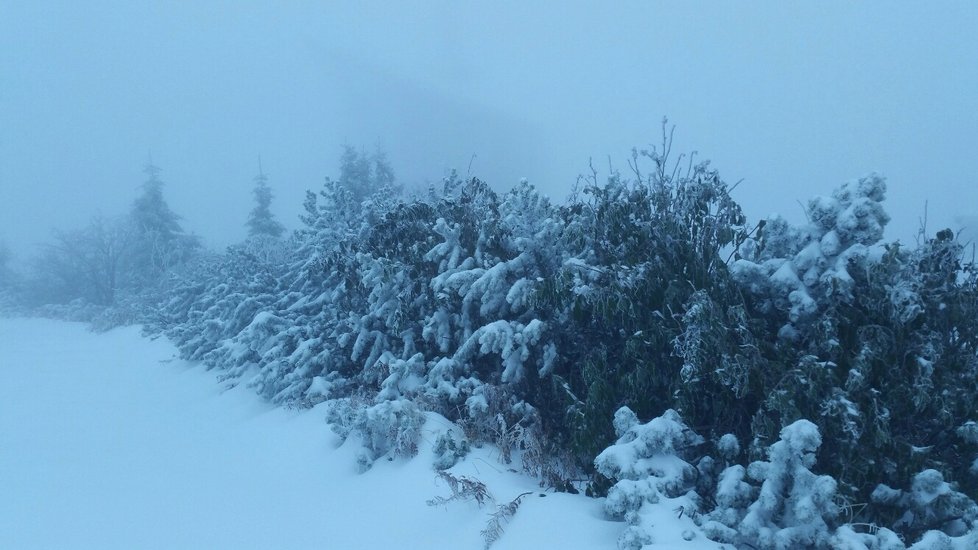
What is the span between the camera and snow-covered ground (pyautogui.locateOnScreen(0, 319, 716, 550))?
503 cm

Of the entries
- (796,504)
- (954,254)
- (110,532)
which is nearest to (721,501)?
(796,504)

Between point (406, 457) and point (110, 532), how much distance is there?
2.96 m

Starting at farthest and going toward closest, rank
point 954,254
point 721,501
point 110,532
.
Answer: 1. point 110,532
2. point 954,254
3. point 721,501

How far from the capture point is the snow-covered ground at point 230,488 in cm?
503

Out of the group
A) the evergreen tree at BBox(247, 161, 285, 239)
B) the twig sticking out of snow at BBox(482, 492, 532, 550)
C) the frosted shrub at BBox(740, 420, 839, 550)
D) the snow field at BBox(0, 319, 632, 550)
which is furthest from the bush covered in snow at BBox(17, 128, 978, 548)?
the evergreen tree at BBox(247, 161, 285, 239)

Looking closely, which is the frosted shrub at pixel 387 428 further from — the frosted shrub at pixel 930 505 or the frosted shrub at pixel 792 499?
the frosted shrub at pixel 930 505

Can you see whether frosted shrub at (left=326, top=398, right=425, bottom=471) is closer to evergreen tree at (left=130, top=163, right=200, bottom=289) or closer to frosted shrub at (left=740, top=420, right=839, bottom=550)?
frosted shrub at (left=740, top=420, right=839, bottom=550)

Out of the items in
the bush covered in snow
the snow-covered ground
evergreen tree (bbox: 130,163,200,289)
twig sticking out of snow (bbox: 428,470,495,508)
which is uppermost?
evergreen tree (bbox: 130,163,200,289)

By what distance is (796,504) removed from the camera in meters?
3.71

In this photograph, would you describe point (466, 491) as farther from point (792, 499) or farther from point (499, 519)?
point (792, 499)

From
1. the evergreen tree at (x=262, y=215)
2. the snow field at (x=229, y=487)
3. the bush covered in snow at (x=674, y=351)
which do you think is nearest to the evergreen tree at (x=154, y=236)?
the evergreen tree at (x=262, y=215)

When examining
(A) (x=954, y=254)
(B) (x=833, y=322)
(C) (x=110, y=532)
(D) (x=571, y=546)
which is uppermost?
(A) (x=954, y=254)

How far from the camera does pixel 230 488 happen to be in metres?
6.93

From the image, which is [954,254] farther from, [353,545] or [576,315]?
[353,545]
